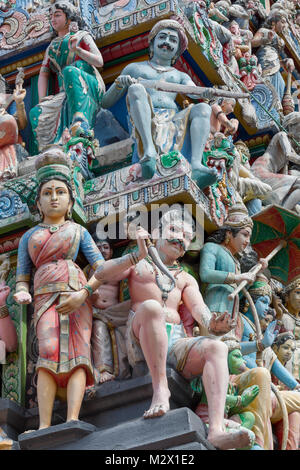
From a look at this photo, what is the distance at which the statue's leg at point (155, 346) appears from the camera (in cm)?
1018

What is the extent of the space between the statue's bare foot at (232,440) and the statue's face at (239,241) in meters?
2.90

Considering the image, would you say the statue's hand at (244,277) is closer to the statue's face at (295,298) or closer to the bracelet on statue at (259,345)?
the bracelet on statue at (259,345)

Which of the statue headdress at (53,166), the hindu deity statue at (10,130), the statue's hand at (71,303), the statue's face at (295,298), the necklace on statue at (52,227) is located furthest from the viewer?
the statue's face at (295,298)

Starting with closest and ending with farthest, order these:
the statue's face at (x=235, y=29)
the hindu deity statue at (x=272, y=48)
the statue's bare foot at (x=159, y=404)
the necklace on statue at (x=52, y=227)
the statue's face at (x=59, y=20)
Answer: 1. the statue's bare foot at (x=159, y=404)
2. the necklace on statue at (x=52, y=227)
3. the statue's face at (x=59, y=20)
4. the statue's face at (x=235, y=29)
5. the hindu deity statue at (x=272, y=48)

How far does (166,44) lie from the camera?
43.7 ft

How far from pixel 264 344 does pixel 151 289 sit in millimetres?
1566

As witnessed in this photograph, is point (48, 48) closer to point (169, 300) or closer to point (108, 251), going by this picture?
point (108, 251)

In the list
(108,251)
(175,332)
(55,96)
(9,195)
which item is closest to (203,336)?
(175,332)

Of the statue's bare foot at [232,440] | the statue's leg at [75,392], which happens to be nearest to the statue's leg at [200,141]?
the statue's leg at [75,392]

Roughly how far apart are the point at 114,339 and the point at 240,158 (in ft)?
13.9

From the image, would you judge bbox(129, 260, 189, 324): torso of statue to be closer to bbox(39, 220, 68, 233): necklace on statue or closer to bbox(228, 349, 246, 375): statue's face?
bbox(228, 349, 246, 375): statue's face

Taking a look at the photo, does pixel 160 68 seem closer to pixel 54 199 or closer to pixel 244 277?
pixel 54 199

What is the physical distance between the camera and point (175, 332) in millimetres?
10977

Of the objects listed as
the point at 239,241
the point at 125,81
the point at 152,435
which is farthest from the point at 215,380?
the point at 125,81
